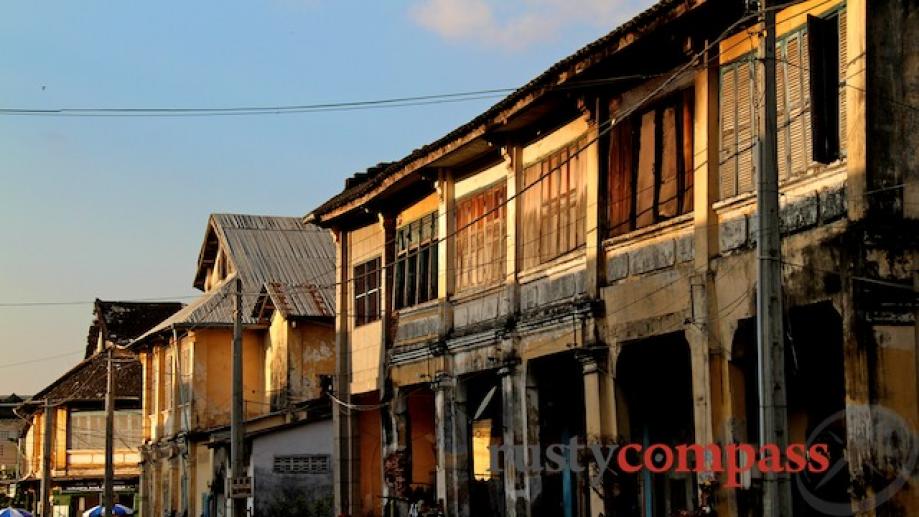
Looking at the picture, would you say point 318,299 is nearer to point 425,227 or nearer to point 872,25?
point 425,227

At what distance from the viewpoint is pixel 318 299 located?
4784 cm

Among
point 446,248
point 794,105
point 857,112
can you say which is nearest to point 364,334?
point 446,248

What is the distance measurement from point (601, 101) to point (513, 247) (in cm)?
415

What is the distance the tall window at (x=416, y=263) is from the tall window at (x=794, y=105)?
11.4 meters

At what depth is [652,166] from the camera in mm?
23641

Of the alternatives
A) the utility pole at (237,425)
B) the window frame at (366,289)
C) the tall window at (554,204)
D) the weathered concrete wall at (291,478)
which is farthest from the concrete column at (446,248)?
the weathered concrete wall at (291,478)

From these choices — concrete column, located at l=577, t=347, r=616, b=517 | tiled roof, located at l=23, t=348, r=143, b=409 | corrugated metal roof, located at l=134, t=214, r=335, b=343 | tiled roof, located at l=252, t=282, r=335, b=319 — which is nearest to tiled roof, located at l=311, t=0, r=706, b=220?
concrete column, located at l=577, t=347, r=616, b=517

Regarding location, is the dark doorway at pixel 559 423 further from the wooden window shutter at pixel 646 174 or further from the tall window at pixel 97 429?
the tall window at pixel 97 429

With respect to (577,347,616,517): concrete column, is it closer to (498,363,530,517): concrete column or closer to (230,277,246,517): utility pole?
(498,363,530,517): concrete column

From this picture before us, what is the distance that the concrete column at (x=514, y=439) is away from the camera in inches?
1096

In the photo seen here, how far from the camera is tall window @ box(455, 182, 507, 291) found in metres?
29.3

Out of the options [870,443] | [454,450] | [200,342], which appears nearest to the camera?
[870,443]

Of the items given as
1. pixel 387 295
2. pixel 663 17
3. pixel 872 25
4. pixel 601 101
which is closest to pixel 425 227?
pixel 387 295

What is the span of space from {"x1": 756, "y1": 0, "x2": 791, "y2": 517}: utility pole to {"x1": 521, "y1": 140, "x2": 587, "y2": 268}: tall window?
9973mm
